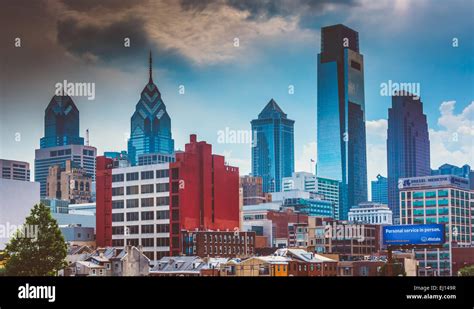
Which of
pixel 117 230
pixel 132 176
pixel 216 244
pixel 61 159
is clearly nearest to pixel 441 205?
pixel 216 244

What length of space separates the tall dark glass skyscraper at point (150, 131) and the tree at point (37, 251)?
7412cm

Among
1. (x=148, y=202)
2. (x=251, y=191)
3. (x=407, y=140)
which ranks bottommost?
(x=148, y=202)

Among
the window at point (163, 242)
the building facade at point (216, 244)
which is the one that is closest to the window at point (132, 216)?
the window at point (163, 242)

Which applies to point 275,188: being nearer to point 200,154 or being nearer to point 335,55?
point 335,55

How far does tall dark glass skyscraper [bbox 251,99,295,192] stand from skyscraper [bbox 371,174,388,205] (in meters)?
19.9

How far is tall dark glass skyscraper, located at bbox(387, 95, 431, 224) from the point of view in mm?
165375

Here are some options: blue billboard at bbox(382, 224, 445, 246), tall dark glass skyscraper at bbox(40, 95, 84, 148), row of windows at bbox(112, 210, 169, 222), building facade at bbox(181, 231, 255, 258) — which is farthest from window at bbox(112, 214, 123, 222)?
tall dark glass skyscraper at bbox(40, 95, 84, 148)

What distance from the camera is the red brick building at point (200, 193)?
72875mm

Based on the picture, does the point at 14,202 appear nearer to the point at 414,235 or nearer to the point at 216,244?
the point at 216,244

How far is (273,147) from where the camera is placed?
18225cm

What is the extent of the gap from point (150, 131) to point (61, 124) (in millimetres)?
14322

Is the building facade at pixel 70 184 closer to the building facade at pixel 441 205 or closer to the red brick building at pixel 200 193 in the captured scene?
the building facade at pixel 441 205

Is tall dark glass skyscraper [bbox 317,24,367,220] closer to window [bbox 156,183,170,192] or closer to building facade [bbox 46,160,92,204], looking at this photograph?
building facade [bbox 46,160,92,204]
